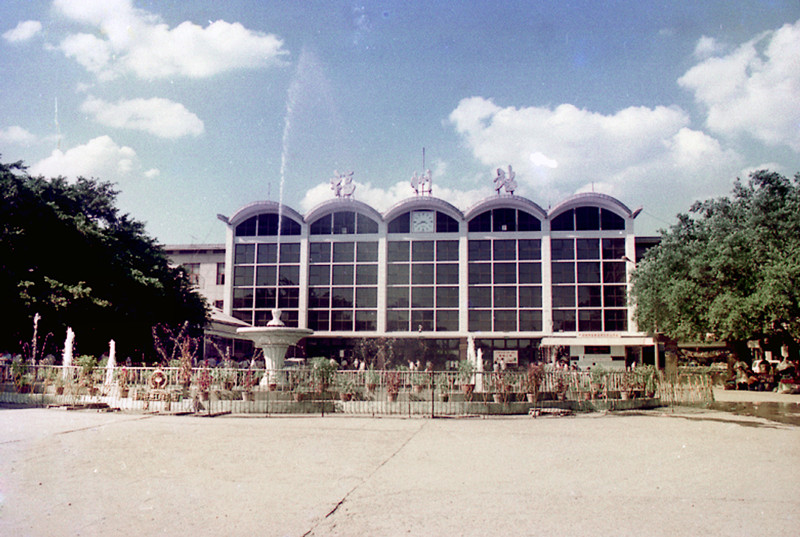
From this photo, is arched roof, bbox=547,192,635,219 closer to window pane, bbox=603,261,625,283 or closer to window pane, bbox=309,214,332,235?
window pane, bbox=603,261,625,283

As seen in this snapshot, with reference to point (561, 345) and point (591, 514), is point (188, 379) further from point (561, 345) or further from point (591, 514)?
point (561, 345)

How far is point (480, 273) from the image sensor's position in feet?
185

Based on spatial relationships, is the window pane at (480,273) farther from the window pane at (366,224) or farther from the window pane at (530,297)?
the window pane at (366,224)

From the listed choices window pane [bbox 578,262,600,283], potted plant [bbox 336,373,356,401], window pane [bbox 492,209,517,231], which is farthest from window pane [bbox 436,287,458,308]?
potted plant [bbox 336,373,356,401]

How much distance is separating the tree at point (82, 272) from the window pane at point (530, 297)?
97.2ft

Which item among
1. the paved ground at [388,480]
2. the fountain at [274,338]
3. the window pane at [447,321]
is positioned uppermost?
the window pane at [447,321]

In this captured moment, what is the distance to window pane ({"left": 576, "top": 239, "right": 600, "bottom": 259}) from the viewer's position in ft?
181

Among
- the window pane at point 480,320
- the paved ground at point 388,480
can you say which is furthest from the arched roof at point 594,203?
the paved ground at point 388,480

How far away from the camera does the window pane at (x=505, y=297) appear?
182ft

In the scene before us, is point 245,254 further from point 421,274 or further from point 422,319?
point 422,319

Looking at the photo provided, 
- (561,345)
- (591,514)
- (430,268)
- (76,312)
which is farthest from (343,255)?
(591,514)

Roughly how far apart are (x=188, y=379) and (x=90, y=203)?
69.4 feet

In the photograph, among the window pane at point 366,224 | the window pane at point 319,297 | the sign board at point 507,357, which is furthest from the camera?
the window pane at point 366,224

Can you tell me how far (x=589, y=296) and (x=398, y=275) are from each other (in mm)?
17097
